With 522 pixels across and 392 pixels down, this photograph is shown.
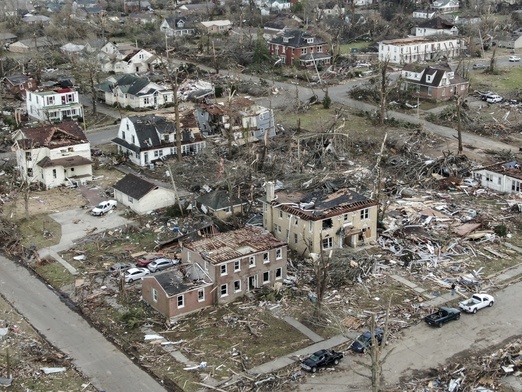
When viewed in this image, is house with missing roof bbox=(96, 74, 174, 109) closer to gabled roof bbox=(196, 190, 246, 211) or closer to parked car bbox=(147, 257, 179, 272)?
gabled roof bbox=(196, 190, 246, 211)

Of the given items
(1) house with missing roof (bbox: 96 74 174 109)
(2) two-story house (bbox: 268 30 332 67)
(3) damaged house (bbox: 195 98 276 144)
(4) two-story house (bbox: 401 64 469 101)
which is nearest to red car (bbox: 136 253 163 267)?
(3) damaged house (bbox: 195 98 276 144)

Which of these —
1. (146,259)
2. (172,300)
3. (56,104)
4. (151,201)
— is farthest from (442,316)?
(56,104)

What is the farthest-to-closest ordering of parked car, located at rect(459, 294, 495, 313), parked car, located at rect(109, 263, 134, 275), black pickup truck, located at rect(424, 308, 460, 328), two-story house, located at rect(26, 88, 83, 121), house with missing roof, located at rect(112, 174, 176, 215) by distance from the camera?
two-story house, located at rect(26, 88, 83, 121), house with missing roof, located at rect(112, 174, 176, 215), parked car, located at rect(109, 263, 134, 275), parked car, located at rect(459, 294, 495, 313), black pickup truck, located at rect(424, 308, 460, 328)

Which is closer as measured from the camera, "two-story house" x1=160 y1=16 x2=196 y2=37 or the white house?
the white house

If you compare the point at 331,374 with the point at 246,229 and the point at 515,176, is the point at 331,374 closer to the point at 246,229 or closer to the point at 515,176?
the point at 246,229

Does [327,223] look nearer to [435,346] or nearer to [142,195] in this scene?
[435,346]

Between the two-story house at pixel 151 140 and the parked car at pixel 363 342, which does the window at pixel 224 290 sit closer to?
the parked car at pixel 363 342

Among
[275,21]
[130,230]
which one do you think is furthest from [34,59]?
[130,230]
